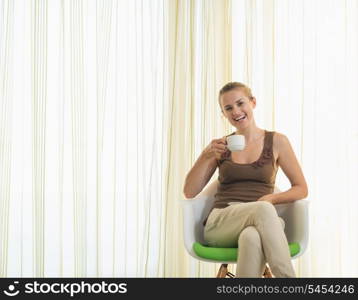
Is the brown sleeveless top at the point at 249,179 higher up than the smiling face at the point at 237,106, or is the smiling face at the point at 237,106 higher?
the smiling face at the point at 237,106

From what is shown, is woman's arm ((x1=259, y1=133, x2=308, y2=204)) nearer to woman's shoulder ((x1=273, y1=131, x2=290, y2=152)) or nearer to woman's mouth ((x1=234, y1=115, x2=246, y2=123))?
woman's shoulder ((x1=273, y1=131, x2=290, y2=152))

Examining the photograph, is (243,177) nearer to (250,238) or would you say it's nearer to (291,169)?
(291,169)

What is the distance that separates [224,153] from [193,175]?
170mm

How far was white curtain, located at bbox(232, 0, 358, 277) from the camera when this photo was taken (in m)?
2.98

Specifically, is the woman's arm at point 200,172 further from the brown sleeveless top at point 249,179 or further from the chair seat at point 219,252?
the chair seat at point 219,252

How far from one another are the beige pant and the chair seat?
0.06m

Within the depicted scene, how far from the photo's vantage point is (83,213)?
9.50 feet

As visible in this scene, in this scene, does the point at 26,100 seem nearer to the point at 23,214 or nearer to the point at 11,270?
the point at 23,214

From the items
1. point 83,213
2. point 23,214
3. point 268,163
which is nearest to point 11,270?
point 23,214

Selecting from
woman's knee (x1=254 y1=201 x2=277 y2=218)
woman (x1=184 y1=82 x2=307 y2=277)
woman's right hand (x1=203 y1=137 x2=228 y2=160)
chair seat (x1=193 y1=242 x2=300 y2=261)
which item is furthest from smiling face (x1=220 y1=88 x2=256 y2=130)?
chair seat (x1=193 y1=242 x2=300 y2=261)

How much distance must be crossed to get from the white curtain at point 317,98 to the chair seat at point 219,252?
87 centimetres

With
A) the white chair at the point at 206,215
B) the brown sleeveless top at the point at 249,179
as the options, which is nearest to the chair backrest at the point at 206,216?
the white chair at the point at 206,215

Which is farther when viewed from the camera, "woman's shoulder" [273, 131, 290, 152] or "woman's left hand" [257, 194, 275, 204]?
"woman's shoulder" [273, 131, 290, 152]

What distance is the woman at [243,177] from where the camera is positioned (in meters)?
2.07
